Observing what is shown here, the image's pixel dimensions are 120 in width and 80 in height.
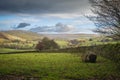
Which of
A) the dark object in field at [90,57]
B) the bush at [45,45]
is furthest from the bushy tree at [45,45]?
the dark object in field at [90,57]

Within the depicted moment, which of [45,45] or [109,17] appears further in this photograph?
[45,45]

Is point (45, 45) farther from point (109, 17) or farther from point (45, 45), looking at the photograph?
point (109, 17)

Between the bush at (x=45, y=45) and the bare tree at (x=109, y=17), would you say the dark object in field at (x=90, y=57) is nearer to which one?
the bare tree at (x=109, y=17)

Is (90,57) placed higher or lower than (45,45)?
higher

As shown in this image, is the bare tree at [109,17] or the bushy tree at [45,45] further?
the bushy tree at [45,45]

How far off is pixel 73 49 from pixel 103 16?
28.2m

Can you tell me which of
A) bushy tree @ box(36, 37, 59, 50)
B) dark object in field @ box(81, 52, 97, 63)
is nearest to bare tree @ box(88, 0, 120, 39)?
dark object in field @ box(81, 52, 97, 63)

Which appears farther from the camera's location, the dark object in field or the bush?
the bush

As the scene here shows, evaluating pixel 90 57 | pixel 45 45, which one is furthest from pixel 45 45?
pixel 90 57

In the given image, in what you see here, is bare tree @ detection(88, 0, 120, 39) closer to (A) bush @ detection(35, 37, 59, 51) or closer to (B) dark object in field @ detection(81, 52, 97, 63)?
(B) dark object in field @ detection(81, 52, 97, 63)

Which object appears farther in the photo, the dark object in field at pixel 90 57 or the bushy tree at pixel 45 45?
the bushy tree at pixel 45 45

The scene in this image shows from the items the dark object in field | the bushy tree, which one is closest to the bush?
the bushy tree

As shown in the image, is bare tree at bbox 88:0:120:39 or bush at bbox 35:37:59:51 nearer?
bare tree at bbox 88:0:120:39

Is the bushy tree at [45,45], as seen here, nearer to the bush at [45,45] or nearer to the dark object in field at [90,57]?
the bush at [45,45]
